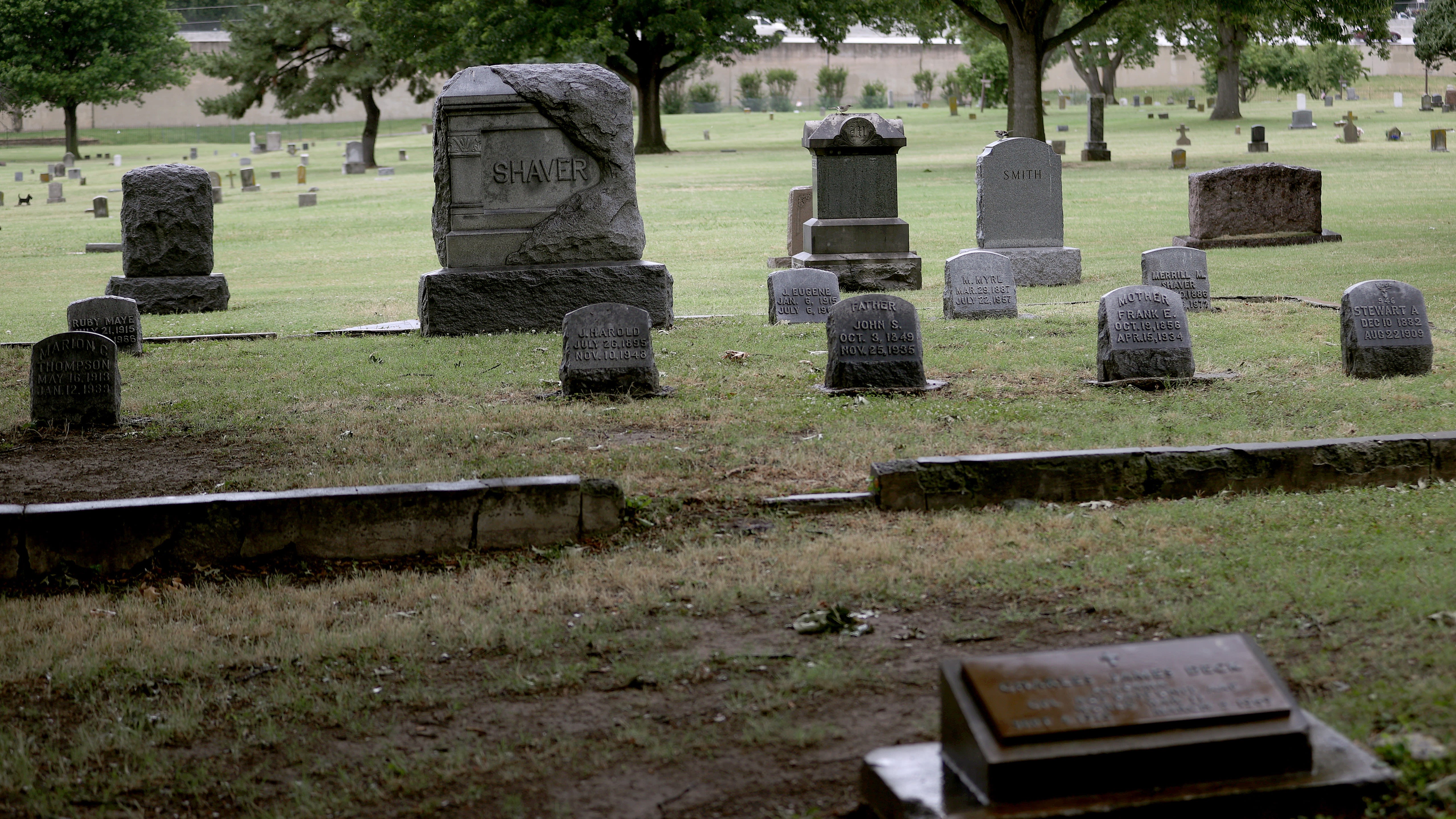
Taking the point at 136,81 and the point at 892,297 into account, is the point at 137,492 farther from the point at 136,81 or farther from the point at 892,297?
the point at 136,81

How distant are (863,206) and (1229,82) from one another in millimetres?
42505

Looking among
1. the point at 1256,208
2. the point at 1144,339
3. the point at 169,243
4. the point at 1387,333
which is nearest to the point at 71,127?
the point at 169,243

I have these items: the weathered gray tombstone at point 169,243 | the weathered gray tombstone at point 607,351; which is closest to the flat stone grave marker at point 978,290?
the weathered gray tombstone at point 607,351

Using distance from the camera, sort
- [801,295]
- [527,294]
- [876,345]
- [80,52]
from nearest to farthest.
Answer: [876,345] → [527,294] → [801,295] → [80,52]

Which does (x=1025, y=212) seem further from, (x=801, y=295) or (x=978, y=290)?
(x=801, y=295)

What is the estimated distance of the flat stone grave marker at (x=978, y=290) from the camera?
12.0 meters

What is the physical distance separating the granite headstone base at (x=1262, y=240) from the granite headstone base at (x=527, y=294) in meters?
8.77

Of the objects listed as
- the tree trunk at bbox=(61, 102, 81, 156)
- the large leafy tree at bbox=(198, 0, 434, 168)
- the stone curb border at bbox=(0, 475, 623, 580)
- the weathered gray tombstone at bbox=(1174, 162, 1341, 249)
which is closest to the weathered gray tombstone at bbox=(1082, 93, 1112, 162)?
the weathered gray tombstone at bbox=(1174, 162, 1341, 249)

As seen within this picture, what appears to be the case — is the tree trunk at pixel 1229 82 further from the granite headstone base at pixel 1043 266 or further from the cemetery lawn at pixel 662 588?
the cemetery lawn at pixel 662 588

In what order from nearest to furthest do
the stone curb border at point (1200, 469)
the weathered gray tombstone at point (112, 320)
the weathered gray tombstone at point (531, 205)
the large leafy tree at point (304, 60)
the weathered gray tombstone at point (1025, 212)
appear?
the stone curb border at point (1200, 469)
the weathered gray tombstone at point (112, 320)
the weathered gray tombstone at point (531, 205)
the weathered gray tombstone at point (1025, 212)
the large leafy tree at point (304, 60)

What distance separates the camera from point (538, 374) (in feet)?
31.6

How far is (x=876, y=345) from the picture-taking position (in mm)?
8570

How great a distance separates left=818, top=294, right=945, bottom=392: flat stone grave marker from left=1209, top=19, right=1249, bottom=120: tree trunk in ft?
148

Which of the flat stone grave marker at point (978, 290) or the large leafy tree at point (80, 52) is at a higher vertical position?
the large leafy tree at point (80, 52)
